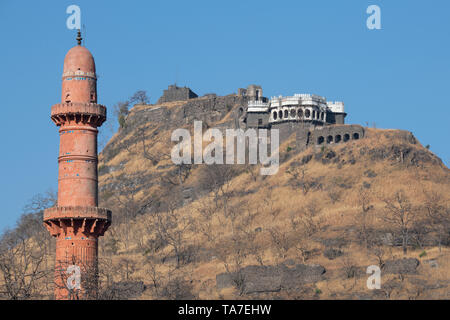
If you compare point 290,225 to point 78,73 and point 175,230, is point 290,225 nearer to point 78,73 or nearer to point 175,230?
point 175,230

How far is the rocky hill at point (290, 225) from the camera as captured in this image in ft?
350

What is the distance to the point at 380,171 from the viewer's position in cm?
13400

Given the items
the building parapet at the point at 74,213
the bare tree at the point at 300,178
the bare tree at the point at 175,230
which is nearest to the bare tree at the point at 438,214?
the bare tree at the point at 300,178

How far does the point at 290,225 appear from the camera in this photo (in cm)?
12388

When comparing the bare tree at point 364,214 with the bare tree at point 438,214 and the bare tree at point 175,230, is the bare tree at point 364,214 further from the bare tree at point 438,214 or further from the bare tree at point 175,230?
the bare tree at point 175,230

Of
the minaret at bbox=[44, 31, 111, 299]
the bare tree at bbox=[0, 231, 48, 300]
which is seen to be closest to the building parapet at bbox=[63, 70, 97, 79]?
the minaret at bbox=[44, 31, 111, 299]

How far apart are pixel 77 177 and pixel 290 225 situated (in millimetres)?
67649

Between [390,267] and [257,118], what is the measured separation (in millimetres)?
49384

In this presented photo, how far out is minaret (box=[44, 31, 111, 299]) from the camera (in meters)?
57.8

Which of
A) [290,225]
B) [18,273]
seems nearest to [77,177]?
[18,273]

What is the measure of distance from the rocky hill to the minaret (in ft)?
111
